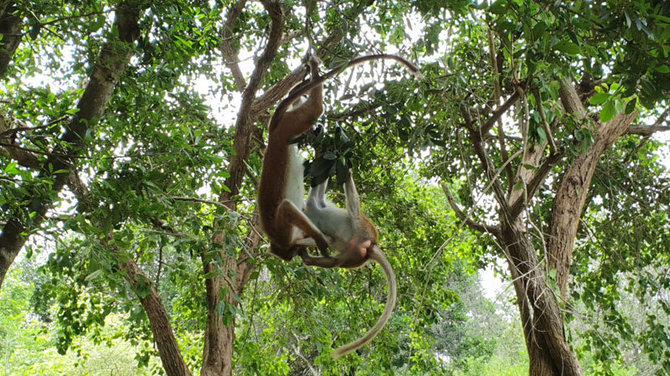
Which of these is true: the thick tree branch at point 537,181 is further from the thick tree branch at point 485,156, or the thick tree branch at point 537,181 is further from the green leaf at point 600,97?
the green leaf at point 600,97

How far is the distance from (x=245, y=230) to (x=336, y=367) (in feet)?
6.95

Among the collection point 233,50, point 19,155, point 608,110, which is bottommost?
point 608,110

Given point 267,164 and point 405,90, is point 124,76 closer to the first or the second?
point 267,164

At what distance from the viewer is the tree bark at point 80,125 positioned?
11.0 feet

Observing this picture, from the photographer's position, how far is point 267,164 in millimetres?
3520

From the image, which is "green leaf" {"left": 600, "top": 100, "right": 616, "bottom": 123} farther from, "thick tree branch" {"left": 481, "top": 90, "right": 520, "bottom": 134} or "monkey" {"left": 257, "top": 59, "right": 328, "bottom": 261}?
"thick tree branch" {"left": 481, "top": 90, "right": 520, "bottom": 134}

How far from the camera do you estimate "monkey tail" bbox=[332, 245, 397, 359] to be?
2842 mm

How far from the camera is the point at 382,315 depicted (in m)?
3.10

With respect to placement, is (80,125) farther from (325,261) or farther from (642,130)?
(642,130)

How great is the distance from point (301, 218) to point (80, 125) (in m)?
2.27

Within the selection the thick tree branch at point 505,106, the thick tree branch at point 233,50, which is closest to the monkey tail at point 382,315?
the thick tree branch at point 505,106

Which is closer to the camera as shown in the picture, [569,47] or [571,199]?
[569,47]

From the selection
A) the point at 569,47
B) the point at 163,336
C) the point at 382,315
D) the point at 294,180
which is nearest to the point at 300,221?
the point at 294,180

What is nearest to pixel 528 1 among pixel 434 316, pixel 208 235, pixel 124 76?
pixel 208 235
